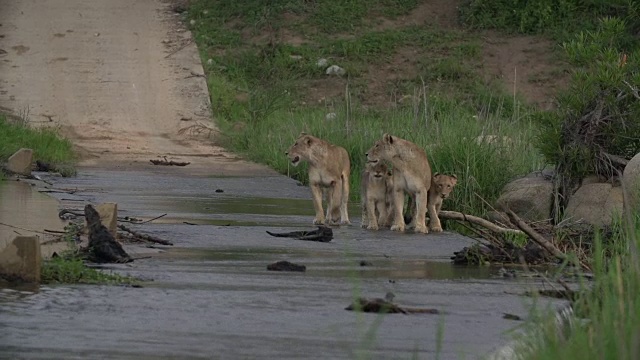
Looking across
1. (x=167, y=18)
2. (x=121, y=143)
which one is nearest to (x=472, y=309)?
(x=121, y=143)

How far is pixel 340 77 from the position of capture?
30.1 metres

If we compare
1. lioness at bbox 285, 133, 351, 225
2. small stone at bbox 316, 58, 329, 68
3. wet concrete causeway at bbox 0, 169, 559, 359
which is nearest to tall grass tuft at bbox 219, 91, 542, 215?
lioness at bbox 285, 133, 351, 225

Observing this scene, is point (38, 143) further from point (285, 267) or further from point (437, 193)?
point (285, 267)

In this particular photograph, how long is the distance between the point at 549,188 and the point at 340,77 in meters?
16.2

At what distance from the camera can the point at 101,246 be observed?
29.2 feet

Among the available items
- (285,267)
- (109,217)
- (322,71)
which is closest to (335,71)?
(322,71)

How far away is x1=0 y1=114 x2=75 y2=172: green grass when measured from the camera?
18.9m

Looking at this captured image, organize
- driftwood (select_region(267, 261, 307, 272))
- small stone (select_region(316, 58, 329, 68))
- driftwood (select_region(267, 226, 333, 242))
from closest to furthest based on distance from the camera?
driftwood (select_region(267, 261, 307, 272)) < driftwood (select_region(267, 226, 333, 242)) < small stone (select_region(316, 58, 329, 68))

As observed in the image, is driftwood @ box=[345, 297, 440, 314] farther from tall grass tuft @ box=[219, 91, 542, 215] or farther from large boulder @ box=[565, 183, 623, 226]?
large boulder @ box=[565, 183, 623, 226]

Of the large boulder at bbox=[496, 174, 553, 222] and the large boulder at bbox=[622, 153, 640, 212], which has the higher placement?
the large boulder at bbox=[622, 153, 640, 212]

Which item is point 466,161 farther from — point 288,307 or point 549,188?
point 288,307

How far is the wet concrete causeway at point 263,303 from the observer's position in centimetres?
614

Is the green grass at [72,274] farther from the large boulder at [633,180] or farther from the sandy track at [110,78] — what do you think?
the sandy track at [110,78]

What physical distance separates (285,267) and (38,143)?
11328mm
